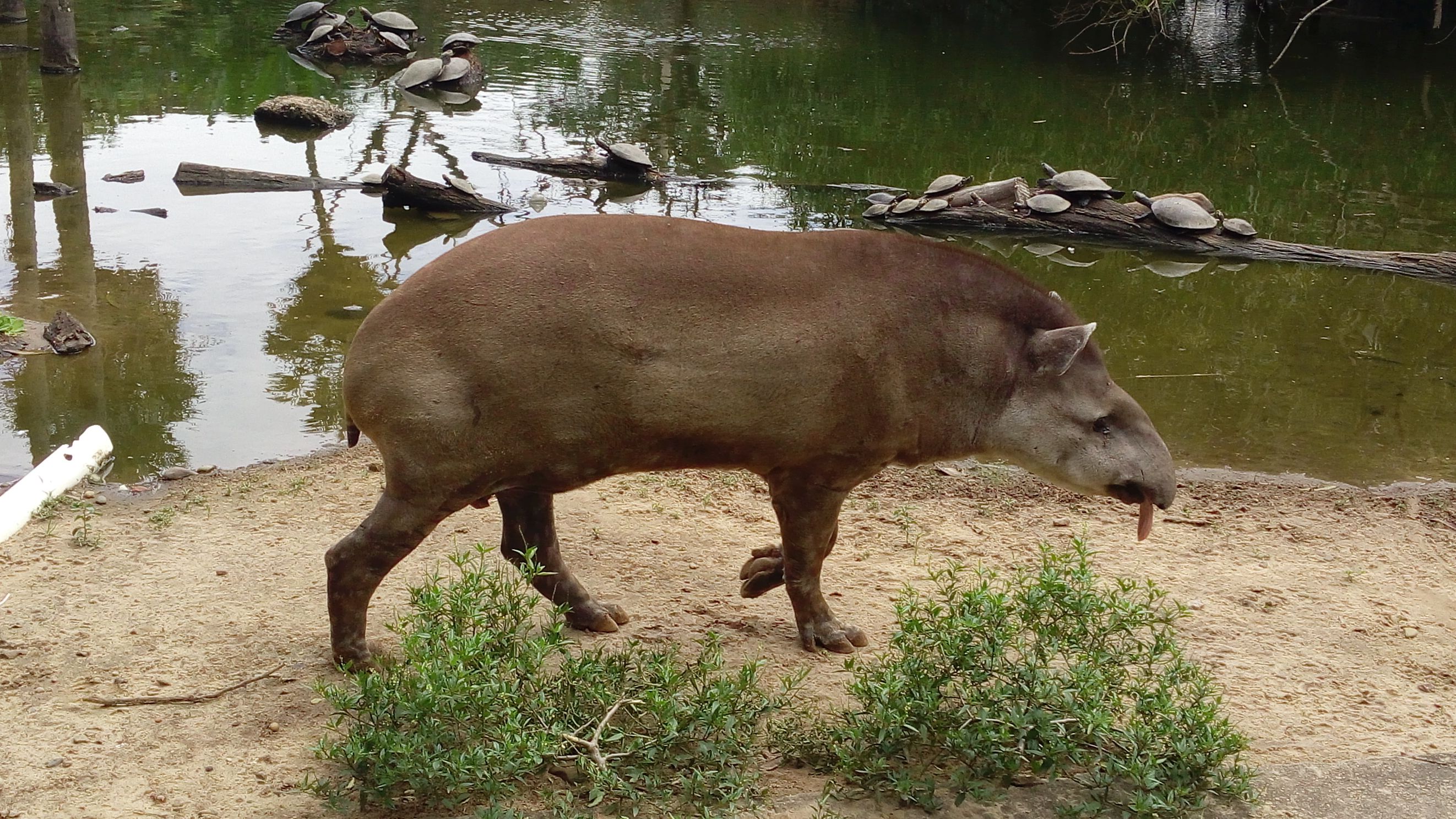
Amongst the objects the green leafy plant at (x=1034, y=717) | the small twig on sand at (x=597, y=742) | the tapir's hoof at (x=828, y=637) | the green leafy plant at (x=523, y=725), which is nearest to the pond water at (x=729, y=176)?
the tapir's hoof at (x=828, y=637)

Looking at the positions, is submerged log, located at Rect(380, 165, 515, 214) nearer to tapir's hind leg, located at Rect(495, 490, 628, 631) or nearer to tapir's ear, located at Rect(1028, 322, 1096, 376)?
tapir's hind leg, located at Rect(495, 490, 628, 631)

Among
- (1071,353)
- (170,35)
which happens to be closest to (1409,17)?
(170,35)

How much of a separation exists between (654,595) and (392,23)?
18002 millimetres

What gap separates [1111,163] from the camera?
15.5m

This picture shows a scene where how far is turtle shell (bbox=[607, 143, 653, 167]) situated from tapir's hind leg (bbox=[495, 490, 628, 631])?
8.72 meters

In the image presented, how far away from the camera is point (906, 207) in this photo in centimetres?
1230

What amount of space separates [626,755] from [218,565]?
261cm

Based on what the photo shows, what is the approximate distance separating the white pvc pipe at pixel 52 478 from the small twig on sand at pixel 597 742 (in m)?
3.29

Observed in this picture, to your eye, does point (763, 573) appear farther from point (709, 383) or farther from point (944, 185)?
point (944, 185)

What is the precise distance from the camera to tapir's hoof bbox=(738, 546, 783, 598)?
5266 mm

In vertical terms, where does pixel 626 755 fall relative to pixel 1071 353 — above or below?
below

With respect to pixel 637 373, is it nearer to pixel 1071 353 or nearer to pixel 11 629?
pixel 1071 353

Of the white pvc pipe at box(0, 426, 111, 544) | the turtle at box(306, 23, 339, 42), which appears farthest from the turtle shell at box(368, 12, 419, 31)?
the white pvc pipe at box(0, 426, 111, 544)

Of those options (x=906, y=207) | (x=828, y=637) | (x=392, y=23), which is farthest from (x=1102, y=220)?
(x=392, y=23)
